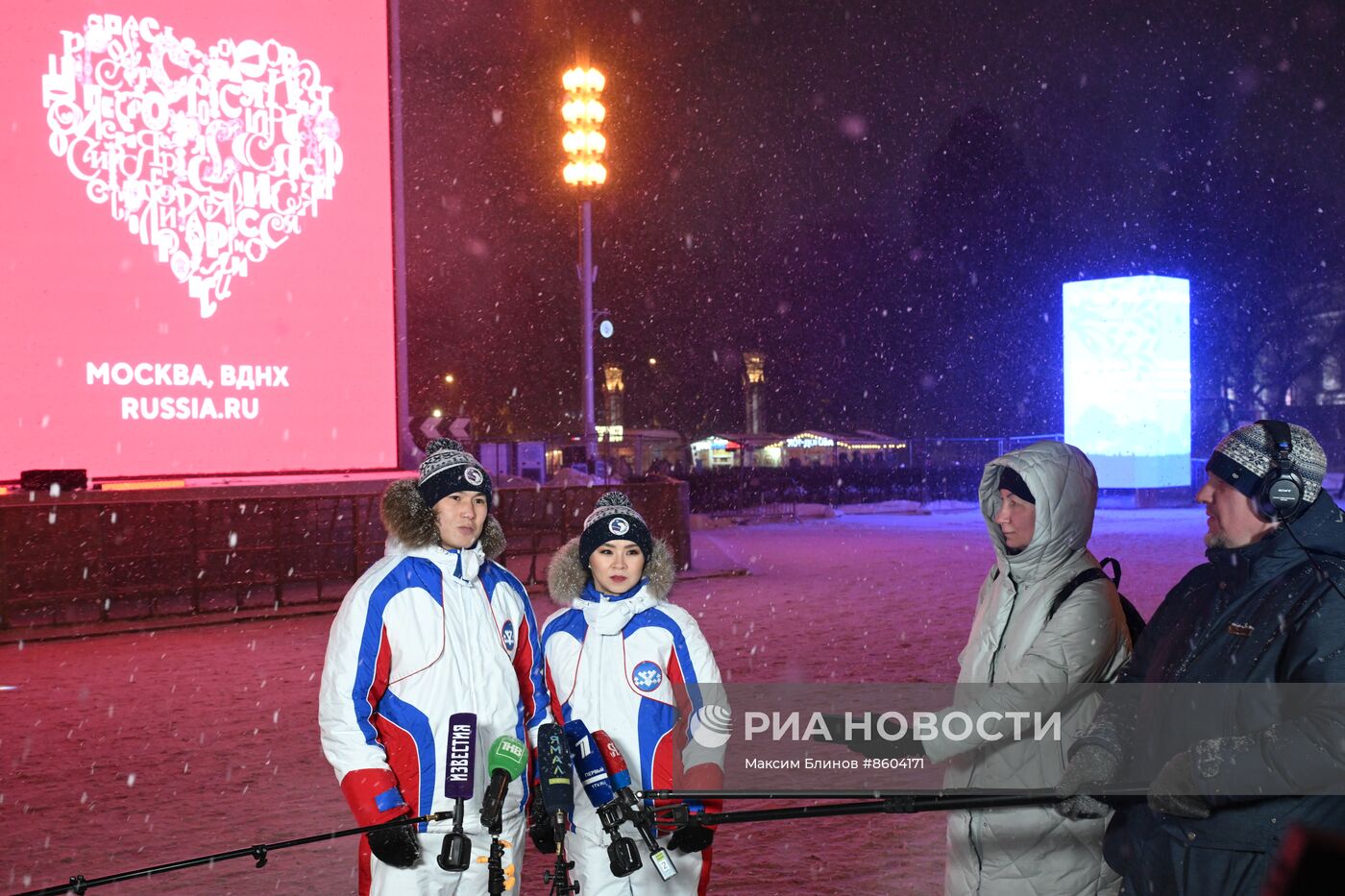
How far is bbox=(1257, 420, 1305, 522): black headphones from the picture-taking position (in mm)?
2262

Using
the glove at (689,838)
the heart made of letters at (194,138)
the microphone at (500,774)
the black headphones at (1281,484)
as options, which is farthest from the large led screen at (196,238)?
the black headphones at (1281,484)

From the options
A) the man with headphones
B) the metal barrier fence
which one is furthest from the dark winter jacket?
the metal barrier fence

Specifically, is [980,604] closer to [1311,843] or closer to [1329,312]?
[1311,843]

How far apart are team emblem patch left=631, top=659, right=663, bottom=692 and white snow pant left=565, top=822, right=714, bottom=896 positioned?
353mm

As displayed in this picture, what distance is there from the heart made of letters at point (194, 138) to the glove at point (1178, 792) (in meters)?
13.8

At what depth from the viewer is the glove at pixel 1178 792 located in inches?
84.3

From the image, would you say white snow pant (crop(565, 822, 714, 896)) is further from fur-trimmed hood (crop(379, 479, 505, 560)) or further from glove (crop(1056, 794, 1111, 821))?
glove (crop(1056, 794, 1111, 821))

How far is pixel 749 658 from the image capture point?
9484mm

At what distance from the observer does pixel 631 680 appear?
2982mm

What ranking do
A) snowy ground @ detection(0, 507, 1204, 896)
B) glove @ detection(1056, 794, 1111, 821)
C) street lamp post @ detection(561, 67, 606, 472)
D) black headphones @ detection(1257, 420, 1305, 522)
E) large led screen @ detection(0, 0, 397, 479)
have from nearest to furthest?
black headphones @ detection(1257, 420, 1305, 522)
glove @ detection(1056, 794, 1111, 821)
snowy ground @ detection(0, 507, 1204, 896)
large led screen @ detection(0, 0, 397, 479)
street lamp post @ detection(561, 67, 606, 472)

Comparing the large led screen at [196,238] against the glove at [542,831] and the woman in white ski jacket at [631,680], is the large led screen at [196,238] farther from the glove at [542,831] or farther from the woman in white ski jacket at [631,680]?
the glove at [542,831]

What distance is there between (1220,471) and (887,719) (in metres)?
0.92

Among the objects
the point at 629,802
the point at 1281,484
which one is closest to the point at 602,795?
the point at 629,802

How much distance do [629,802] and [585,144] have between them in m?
17.7
